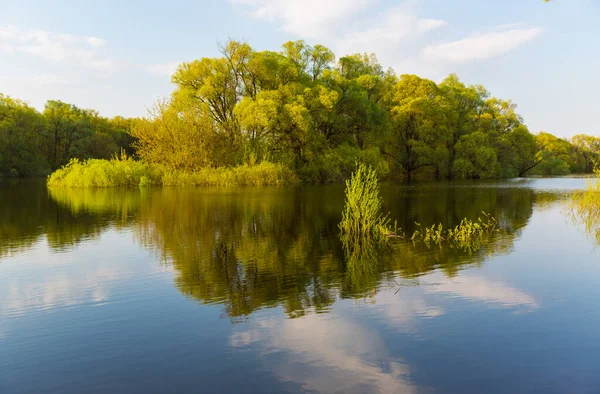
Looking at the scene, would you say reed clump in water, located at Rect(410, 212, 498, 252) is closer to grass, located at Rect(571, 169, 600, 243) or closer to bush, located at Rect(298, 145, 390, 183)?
grass, located at Rect(571, 169, 600, 243)

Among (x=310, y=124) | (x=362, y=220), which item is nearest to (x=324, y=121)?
(x=310, y=124)

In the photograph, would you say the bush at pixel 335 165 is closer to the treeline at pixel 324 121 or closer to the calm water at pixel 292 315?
the treeline at pixel 324 121

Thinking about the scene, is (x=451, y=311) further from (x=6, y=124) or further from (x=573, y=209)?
(x=6, y=124)

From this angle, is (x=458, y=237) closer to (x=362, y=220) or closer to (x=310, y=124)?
(x=362, y=220)

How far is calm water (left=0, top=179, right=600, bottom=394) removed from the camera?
5.95 m

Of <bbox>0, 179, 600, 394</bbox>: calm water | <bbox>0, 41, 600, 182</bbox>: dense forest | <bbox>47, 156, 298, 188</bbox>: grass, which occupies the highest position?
<bbox>0, 41, 600, 182</bbox>: dense forest

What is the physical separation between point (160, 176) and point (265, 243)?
1366 inches

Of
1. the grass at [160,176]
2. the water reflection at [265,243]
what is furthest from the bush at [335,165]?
the water reflection at [265,243]

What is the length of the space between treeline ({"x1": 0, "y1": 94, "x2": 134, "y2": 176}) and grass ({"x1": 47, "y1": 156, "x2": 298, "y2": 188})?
107 ft

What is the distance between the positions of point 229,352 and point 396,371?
2.30 meters

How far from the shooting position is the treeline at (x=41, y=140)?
3095 inches

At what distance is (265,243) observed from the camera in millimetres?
15438

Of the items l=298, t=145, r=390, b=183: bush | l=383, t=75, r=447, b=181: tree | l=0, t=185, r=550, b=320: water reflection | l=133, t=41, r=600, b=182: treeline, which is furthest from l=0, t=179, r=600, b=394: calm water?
l=383, t=75, r=447, b=181: tree

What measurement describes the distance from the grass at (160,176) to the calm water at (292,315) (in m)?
29.7
